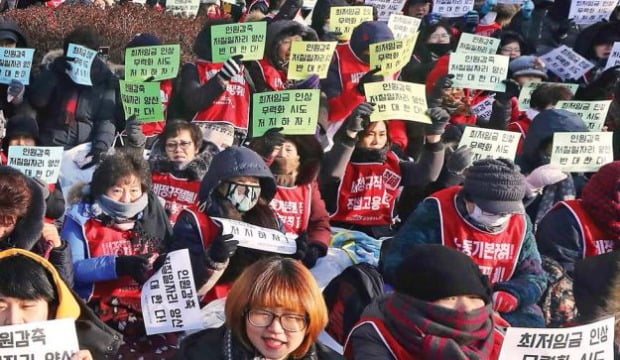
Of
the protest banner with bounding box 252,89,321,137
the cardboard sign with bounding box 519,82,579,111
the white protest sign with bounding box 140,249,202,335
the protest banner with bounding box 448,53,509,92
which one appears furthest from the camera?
the cardboard sign with bounding box 519,82,579,111

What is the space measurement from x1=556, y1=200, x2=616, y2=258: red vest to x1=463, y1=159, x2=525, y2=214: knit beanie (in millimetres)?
632

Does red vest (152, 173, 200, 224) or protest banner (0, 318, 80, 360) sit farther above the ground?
protest banner (0, 318, 80, 360)

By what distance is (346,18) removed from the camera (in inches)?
424

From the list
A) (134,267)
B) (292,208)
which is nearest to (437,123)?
(292,208)

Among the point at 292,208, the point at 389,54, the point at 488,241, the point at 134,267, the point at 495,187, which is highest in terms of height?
the point at 495,187

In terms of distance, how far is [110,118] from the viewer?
884cm

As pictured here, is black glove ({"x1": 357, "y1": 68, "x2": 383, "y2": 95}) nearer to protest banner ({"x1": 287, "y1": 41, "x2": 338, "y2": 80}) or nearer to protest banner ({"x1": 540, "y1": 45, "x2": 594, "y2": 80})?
protest banner ({"x1": 287, "y1": 41, "x2": 338, "y2": 80})

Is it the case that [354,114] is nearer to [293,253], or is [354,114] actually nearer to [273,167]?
[273,167]

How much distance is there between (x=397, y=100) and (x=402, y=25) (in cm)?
351

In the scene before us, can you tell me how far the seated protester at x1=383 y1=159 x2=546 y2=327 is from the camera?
18.2 ft

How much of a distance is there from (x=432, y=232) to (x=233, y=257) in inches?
36.6

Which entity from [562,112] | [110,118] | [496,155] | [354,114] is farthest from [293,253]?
[110,118]

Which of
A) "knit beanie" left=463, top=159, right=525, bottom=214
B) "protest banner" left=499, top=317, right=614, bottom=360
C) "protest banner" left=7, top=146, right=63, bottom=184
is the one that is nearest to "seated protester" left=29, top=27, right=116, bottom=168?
"protest banner" left=7, top=146, right=63, bottom=184

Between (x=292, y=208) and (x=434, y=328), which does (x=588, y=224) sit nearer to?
(x=292, y=208)
